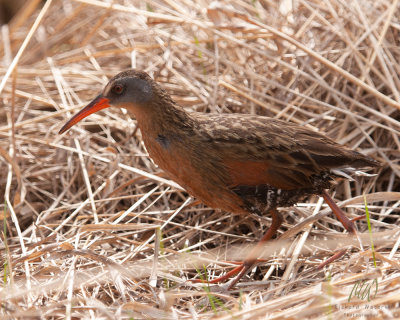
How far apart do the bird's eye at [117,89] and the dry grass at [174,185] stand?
722 mm

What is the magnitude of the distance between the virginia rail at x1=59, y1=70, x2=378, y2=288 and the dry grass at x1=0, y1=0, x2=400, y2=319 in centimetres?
27

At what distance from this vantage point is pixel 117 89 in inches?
128

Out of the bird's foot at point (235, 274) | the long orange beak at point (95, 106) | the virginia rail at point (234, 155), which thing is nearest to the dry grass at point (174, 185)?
the bird's foot at point (235, 274)

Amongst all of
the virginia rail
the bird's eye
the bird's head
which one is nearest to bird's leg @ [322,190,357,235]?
the virginia rail

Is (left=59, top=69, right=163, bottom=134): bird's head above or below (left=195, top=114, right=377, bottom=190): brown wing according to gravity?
above

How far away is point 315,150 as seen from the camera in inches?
126

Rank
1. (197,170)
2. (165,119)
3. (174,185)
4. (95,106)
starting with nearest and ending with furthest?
(197,170), (165,119), (95,106), (174,185)

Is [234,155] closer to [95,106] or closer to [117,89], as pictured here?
[117,89]

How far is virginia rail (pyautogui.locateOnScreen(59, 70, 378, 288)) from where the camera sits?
3100 millimetres

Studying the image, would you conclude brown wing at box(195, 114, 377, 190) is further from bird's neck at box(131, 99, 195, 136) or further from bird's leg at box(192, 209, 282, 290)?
bird's leg at box(192, 209, 282, 290)

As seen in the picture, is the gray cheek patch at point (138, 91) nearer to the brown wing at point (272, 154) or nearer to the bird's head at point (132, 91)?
the bird's head at point (132, 91)

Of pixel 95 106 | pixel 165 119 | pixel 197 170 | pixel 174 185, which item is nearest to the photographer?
pixel 197 170

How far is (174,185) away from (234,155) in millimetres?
813

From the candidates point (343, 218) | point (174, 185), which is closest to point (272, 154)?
point (343, 218)
